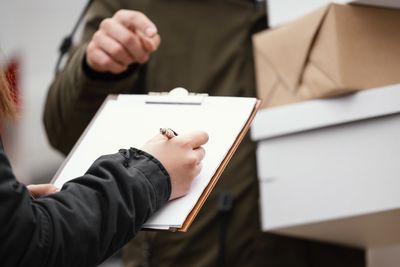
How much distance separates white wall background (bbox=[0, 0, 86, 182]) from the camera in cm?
271

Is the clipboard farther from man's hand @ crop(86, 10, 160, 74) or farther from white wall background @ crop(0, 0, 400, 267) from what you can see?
white wall background @ crop(0, 0, 400, 267)

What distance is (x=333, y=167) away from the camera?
0.85 m

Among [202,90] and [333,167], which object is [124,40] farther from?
[333,167]

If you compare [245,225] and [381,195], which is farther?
[245,225]

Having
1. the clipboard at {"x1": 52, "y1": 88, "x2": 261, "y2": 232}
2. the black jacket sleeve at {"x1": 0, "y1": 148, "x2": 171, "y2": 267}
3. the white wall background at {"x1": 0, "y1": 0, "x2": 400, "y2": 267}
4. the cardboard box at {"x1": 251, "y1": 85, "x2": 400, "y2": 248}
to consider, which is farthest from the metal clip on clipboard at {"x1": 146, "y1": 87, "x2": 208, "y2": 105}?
the white wall background at {"x1": 0, "y1": 0, "x2": 400, "y2": 267}

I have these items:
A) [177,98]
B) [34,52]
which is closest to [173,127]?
[177,98]

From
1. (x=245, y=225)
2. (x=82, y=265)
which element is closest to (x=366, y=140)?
(x=245, y=225)

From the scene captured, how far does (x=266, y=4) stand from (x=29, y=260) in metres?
0.65

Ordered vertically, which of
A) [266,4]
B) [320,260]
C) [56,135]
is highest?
[266,4]

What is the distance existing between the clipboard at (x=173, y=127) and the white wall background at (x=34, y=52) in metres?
2.00

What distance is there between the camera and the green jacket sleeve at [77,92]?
97cm

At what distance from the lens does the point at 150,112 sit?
2.39 feet

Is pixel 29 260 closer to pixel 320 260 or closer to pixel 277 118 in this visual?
pixel 277 118

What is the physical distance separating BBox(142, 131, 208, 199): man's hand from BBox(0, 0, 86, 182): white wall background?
2121 mm
